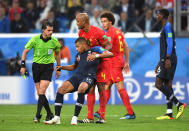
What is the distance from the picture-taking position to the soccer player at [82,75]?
396 inches

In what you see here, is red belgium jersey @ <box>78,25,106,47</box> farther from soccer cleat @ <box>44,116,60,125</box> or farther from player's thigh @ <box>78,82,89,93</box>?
soccer cleat @ <box>44,116,60,125</box>

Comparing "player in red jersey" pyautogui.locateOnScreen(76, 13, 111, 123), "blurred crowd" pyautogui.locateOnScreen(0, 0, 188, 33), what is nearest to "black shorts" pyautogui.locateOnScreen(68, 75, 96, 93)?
"player in red jersey" pyautogui.locateOnScreen(76, 13, 111, 123)

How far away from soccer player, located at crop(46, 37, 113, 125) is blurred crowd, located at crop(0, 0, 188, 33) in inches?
400

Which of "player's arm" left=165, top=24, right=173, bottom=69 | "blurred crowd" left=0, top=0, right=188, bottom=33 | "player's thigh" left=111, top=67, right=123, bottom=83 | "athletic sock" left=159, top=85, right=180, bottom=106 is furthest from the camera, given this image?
"blurred crowd" left=0, top=0, right=188, bottom=33

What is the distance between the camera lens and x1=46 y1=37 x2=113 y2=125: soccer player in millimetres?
10070

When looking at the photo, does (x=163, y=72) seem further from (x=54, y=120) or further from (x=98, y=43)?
(x=54, y=120)

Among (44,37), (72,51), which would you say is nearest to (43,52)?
(44,37)

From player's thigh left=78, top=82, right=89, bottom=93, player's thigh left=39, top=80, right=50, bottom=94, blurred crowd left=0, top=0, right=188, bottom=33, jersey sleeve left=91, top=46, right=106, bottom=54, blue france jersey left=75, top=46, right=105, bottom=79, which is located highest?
blurred crowd left=0, top=0, right=188, bottom=33

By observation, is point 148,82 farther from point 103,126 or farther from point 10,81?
point 103,126

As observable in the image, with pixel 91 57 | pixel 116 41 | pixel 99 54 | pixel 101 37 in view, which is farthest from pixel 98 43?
pixel 116 41

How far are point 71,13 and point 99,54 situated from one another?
11.1 m

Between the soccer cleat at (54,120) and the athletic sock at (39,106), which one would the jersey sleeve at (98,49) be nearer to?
the soccer cleat at (54,120)

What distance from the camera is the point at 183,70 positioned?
20625 millimetres

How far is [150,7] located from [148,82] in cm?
341
